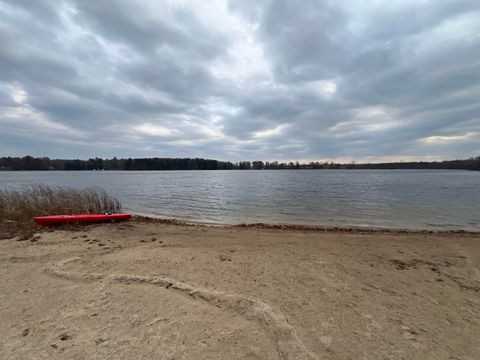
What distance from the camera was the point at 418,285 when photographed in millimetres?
5082

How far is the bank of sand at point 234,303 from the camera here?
10.1 feet

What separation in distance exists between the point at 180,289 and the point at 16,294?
9.43ft

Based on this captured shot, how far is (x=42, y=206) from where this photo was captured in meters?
12.7

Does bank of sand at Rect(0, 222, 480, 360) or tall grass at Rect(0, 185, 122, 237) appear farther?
tall grass at Rect(0, 185, 122, 237)

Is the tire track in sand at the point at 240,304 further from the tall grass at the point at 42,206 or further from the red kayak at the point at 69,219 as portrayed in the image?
the tall grass at the point at 42,206

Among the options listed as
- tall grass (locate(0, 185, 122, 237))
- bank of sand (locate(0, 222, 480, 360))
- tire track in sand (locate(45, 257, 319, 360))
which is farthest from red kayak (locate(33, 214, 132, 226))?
tire track in sand (locate(45, 257, 319, 360))

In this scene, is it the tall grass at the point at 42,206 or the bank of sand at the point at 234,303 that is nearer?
the bank of sand at the point at 234,303

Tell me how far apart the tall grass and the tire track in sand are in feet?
21.4

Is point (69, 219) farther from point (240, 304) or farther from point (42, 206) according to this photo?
point (240, 304)

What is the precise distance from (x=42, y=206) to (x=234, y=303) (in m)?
13.3

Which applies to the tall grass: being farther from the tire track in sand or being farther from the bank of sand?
the tire track in sand

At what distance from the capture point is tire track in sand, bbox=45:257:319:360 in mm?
3061

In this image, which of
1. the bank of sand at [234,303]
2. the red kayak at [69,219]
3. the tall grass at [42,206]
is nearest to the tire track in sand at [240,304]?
the bank of sand at [234,303]

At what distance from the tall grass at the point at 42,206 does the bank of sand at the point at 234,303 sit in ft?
13.4
